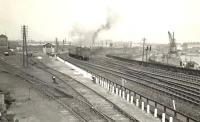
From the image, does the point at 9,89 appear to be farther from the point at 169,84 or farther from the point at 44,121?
the point at 169,84

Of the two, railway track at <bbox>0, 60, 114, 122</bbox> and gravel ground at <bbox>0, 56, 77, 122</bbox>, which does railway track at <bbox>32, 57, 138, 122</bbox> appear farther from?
gravel ground at <bbox>0, 56, 77, 122</bbox>

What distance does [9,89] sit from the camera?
1167 inches

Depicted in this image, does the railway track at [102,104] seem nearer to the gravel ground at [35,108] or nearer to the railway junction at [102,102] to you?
the railway junction at [102,102]

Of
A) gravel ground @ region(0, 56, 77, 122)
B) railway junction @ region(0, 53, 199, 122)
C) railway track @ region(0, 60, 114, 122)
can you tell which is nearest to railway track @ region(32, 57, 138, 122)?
railway junction @ region(0, 53, 199, 122)

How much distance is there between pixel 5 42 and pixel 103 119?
81.9 meters

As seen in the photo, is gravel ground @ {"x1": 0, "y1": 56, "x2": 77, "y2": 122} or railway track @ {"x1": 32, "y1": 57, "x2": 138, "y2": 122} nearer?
gravel ground @ {"x1": 0, "y1": 56, "x2": 77, "y2": 122}

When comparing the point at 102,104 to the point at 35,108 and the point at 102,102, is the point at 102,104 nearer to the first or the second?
the point at 102,102

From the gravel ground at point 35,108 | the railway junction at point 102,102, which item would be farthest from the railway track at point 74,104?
the gravel ground at point 35,108

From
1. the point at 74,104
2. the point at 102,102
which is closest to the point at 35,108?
the point at 74,104

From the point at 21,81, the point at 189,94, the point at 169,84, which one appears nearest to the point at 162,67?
the point at 169,84

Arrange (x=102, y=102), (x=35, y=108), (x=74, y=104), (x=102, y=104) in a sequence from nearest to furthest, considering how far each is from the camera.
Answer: (x=35, y=108), (x=74, y=104), (x=102, y=104), (x=102, y=102)

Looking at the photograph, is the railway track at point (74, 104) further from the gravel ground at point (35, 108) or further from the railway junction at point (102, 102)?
the gravel ground at point (35, 108)

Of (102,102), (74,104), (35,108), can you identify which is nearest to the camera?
(35,108)

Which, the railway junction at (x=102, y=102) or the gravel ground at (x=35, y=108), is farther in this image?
the railway junction at (x=102, y=102)
